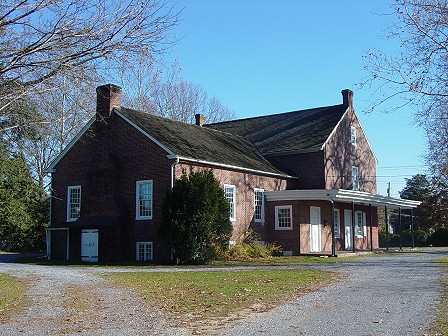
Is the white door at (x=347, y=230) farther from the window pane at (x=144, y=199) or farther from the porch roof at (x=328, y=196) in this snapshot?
the window pane at (x=144, y=199)

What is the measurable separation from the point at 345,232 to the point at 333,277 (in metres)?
18.3

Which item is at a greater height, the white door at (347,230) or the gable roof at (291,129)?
the gable roof at (291,129)

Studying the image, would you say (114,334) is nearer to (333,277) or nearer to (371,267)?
(333,277)

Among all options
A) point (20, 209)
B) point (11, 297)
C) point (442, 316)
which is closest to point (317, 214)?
point (20, 209)

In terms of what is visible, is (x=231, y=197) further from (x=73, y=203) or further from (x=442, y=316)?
(x=442, y=316)

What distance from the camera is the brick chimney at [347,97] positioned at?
36.7 meters

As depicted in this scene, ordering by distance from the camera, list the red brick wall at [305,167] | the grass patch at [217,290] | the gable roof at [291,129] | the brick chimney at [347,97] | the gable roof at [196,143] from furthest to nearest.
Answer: the brick chimney at [347,97], the gable roof at [291,129], the red brick wall at [305,167], the gable roof at [196,143], the grass patch at [217,290]

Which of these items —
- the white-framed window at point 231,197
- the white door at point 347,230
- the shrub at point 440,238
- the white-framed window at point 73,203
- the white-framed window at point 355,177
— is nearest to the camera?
the white-framed window at point 231,197

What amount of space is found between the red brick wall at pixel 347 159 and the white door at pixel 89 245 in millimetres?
14149

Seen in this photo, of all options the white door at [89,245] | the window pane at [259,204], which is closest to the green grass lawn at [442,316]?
the window pane at [259,204]

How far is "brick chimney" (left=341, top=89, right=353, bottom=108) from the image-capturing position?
36.7 metres

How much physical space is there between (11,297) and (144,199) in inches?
548

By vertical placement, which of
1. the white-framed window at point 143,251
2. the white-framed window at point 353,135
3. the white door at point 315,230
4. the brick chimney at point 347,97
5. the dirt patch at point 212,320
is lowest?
the dirt patch at point 212,320

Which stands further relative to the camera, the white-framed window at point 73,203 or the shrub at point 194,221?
the white-framed window at point 73,203
